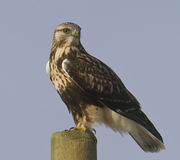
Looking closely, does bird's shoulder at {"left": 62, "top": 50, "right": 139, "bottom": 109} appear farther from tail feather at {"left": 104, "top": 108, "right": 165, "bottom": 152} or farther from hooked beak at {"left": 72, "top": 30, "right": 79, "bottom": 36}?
hooked beak at {"left": 72, "top": 30, "right": 79, "bottom": 36}

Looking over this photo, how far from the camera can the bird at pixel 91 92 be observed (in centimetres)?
626

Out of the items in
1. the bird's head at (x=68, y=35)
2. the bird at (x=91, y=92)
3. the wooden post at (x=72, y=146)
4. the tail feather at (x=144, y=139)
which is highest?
the bird's head at (x=68, y=35)

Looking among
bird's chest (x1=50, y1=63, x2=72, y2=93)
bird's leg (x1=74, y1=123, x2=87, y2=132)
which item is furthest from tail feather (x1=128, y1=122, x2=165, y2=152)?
bird's chest (x1=50, y1=63, x2=72, y2=93)

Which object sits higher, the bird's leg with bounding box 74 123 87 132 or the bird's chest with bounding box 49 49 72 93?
the bird's chest with bounding box 49 49 72 93

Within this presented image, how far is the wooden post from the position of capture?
3.59 meters

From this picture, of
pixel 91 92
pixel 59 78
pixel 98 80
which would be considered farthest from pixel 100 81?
pixel 59 78

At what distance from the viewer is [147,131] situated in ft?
21.5

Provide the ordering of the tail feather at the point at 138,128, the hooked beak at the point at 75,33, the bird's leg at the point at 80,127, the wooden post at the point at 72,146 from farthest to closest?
the hooked beak at the point at 75,33, the tail feather at the point at 138,128, the bird's leg at the point at 80,127, the wooden post at the point at 72,146

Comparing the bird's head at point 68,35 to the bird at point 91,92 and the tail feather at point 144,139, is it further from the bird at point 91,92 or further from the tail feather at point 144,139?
the tail feather at point 144,139

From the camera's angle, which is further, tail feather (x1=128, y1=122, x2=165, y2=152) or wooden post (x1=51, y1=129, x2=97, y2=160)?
tail feather (x1=128, y1=122, x2=165, y2=152)

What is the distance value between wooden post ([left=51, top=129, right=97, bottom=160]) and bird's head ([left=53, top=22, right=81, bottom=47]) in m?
2.99

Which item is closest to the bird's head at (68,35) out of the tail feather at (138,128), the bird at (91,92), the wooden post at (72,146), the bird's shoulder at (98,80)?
the bird at (91,92)

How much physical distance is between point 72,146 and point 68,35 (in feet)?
10.8

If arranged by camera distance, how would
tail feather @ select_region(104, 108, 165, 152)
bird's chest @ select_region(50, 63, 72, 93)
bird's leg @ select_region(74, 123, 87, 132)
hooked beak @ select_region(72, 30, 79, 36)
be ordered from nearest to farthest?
bird's leg @ select_region(74, 123, 87, 132), bird's chest @ select_region(50, 63, 72, 93), tail feather @ select_region(104, 108, 165, 152), hooked beak @ select_region(72, 30, 79, 36)
